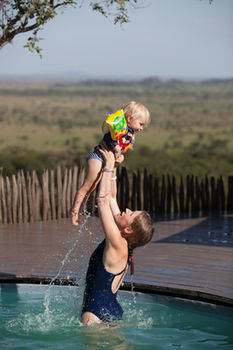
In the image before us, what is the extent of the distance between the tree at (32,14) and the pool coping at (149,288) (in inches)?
191

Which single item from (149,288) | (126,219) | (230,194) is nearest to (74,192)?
(230,194)

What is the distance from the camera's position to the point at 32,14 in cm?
999

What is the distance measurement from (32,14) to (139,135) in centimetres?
4117

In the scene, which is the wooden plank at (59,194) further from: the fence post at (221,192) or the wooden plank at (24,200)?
the fence post at (221,192)

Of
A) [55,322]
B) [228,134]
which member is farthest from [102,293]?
[228,134]

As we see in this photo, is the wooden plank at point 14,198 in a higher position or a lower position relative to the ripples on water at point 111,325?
higher

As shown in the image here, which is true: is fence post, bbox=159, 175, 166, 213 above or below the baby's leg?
below

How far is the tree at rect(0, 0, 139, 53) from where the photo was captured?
391 inches

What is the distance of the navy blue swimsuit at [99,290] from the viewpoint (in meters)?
4.49

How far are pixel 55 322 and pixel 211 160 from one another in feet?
127

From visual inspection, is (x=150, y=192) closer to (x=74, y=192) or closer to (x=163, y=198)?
(x=163, y=198)

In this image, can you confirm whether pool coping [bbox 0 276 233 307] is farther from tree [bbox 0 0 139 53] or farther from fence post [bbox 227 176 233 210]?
fence post [bbox 227 176 233 210]

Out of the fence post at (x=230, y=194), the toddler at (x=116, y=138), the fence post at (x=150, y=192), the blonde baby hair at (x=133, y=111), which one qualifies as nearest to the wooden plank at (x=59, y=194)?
the fence post at (x=150, y=192)

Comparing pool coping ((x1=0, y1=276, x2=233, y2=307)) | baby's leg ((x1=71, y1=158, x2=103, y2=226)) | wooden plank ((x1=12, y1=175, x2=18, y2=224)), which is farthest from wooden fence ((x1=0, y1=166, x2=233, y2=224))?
baby's leg ((x1=71, y1=158, x2=103, y2=226))
